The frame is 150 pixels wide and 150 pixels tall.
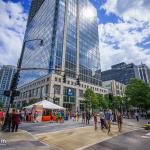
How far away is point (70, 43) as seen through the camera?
A: 74.8m

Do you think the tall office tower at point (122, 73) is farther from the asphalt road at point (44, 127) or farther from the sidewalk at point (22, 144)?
the sidewalk at point (22, 144)

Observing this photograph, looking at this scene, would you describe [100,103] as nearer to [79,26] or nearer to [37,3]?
[79,26]

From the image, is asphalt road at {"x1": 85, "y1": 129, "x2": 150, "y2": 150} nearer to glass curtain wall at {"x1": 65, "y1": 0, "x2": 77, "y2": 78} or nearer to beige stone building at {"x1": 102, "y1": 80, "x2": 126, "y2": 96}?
glass curtain wall at {"x1": 65, "y1": 0, "x2": 77, "y2": 78}

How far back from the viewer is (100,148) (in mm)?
7793

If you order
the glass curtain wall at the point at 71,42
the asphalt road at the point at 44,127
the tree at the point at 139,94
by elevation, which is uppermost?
the glass curtain wall at the point at 71,42

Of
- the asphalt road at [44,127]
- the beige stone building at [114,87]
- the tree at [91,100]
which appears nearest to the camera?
the asphalt road at [44,127]

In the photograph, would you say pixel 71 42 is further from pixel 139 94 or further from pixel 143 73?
pixel 143 73

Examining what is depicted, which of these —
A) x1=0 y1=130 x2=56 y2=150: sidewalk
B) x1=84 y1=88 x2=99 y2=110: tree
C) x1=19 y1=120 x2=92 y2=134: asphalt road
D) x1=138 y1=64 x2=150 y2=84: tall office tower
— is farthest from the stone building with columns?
x1=138 y1=64 x2=150 y2=84: tall office tower

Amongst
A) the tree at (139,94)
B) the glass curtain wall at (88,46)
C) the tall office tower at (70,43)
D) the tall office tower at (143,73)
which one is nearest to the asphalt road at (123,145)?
the tree at (139,94)

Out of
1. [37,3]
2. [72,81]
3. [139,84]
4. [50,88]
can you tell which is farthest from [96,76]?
[37,3]

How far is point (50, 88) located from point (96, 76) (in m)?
38.1

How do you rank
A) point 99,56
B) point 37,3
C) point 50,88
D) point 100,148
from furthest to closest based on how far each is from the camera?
point 37,3 → point 99,56 → point 50,88 → point 100,148

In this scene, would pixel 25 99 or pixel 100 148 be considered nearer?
pixel 100 148

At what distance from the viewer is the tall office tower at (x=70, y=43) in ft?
219
